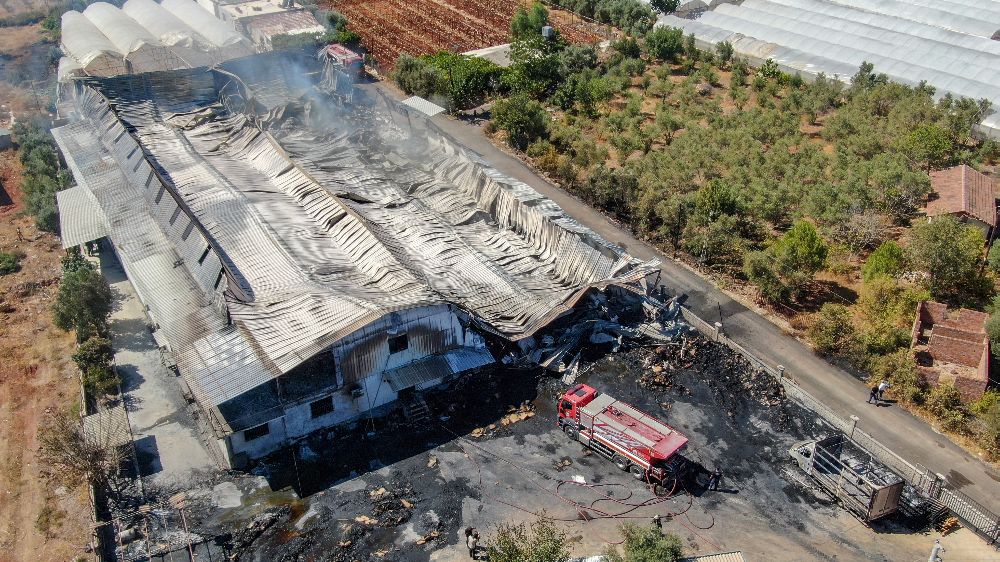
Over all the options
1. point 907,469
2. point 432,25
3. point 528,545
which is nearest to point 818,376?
point 907,469

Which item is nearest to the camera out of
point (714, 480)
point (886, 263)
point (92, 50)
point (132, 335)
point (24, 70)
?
point (714, 480)

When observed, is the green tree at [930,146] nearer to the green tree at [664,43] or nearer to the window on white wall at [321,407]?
the green tree at [664,43]

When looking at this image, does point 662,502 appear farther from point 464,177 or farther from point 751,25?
point 751,25

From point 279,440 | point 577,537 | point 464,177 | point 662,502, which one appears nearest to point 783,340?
point 662,502

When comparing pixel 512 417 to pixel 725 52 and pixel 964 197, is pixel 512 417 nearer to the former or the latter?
pixel 964 197

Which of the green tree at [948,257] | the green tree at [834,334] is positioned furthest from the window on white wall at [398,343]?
the green tree at [948,257]

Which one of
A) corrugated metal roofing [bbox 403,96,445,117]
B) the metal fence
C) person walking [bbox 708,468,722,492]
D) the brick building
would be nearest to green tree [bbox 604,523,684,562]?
person walking [bbox 708,468,722,492]

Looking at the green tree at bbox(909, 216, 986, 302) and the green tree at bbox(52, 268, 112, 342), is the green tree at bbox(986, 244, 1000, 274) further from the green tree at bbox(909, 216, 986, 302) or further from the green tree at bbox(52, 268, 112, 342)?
the green tree at bbox(52, 268, 112, 342)
